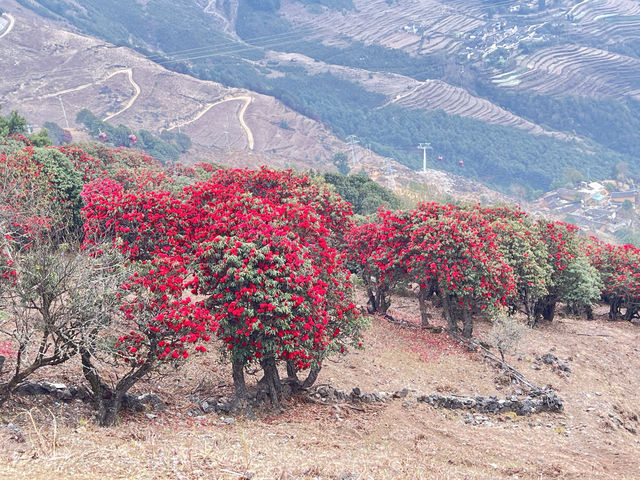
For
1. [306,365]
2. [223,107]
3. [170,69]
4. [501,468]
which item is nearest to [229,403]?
[306,365]

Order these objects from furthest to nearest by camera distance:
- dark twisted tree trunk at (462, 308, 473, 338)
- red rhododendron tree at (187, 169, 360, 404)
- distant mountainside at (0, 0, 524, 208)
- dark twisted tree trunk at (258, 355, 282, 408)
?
distant mountainside at (0, 0, 524, 208) < dark twisted tree trunk at (462, 308, 473, 338) < dark twisted tree trunk at (258, 355, 282, 408) < red rhododendron tree at (187, 169, 360, 404)

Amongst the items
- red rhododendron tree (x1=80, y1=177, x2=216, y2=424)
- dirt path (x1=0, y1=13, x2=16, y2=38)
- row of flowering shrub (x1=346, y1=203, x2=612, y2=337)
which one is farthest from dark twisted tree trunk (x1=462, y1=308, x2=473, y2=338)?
dirt path (x1=0, y1=13, x2=16, y2=38)

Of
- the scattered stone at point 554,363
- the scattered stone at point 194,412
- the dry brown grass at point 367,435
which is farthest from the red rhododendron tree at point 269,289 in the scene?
the scattered stone at point 554,363

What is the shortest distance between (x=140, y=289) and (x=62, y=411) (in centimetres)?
336

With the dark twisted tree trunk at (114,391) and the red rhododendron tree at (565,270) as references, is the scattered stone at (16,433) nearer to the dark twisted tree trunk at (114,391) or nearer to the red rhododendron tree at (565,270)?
the dark twisted tree trunk at (114,391)

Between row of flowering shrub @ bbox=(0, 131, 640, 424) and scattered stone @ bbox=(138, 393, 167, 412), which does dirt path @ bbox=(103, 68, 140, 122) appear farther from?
scattered stone @ bbox=(138, 393, 167, 412)

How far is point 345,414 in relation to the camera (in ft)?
54.2

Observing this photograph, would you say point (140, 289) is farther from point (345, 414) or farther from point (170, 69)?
point (170, 69)

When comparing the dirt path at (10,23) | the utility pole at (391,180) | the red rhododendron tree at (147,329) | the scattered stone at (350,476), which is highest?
the dirt path at (10,23)

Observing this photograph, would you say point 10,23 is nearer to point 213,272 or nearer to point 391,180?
point 391,180

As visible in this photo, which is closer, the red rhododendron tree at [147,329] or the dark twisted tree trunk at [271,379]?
the red rhododendron tree at [147,329]

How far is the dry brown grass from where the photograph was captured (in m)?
10.9

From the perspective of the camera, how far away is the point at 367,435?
1514cm

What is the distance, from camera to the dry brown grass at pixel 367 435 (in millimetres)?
10945
